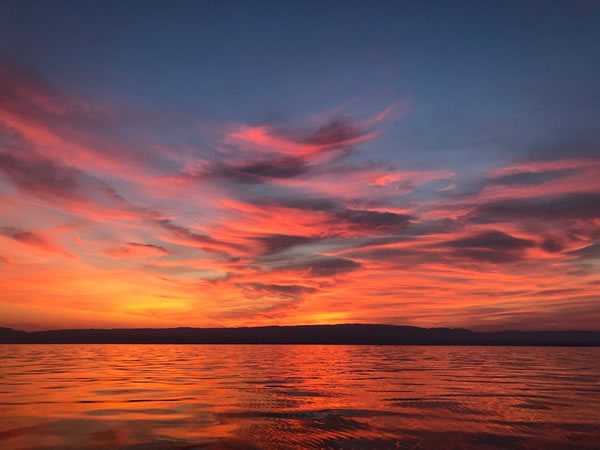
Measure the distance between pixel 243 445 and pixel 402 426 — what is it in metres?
4.63

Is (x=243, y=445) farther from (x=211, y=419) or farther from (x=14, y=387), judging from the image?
(x=14, y=387)

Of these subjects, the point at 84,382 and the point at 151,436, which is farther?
the point at 84,382

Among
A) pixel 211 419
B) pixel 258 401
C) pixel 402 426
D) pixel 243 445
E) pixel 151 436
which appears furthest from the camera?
pixel 258 401

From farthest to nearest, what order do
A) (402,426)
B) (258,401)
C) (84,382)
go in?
(84,382) → (258,401) → (402,426)

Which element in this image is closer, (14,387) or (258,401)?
(258,401)

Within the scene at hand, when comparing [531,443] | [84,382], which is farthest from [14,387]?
[531,443]

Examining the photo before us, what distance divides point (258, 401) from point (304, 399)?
1.89 meters

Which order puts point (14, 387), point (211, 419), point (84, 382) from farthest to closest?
point (84, 382)
point (14, 387)
point (211, 419)

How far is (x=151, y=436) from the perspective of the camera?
11.0m

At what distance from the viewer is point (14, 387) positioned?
2084 cm

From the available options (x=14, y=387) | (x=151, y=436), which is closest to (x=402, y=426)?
(x=151, y=436)

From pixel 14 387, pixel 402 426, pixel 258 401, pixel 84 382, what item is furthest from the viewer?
A: pixel 84 382

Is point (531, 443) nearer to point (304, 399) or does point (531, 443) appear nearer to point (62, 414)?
point (304, 399)

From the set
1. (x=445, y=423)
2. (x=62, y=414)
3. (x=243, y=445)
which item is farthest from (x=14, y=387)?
(x=445, y=423)
